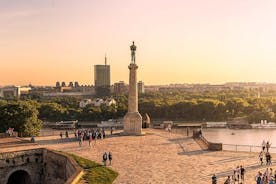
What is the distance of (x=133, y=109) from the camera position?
38531 mm

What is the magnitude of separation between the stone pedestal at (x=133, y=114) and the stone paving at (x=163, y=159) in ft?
6.23

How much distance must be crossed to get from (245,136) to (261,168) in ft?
122

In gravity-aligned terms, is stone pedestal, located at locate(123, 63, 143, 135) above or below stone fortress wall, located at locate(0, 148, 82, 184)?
above

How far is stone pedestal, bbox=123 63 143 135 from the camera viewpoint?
123ft

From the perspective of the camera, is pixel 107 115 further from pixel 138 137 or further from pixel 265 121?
pixel 138 137

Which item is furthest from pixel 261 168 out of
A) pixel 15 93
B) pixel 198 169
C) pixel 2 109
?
pixel 15 93

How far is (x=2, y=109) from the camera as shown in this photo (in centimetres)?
4606

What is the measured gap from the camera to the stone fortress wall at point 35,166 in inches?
1035

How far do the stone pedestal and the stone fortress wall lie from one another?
1056 centimetres

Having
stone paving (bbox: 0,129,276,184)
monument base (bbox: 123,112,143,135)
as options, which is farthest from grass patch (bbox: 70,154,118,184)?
monument base (bbox: 123,112,143,135)

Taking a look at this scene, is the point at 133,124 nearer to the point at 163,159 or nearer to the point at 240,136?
the point at 163,159

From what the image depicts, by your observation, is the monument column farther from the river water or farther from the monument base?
the river water

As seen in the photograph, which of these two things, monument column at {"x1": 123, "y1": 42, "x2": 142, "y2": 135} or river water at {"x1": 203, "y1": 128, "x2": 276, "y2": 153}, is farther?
river water at {"x1": 203, "y1": 128, "x2": 276, "y2": 153}

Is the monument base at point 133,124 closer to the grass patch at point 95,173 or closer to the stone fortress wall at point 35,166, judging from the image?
the stone fortress wall at point 35,166
